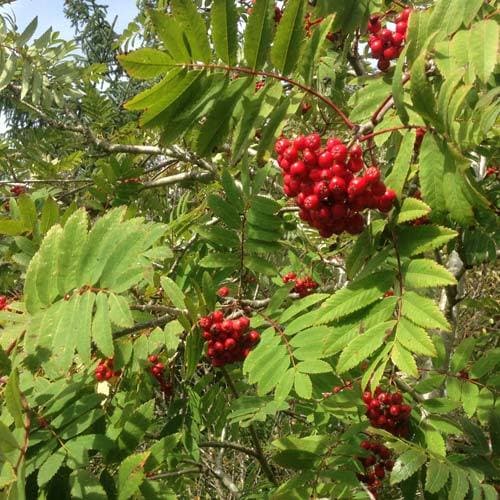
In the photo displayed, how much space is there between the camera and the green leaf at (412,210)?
1.45m

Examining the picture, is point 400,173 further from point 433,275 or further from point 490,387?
point 490,387

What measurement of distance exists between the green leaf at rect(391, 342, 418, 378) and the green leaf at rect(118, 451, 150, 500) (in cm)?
78

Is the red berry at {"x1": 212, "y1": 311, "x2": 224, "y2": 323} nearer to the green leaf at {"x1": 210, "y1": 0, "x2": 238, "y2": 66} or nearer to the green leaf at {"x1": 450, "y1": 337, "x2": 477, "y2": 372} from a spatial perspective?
the green leaf at {"x1": 210, "y1": 0, "x2": 238, "y2": 66}

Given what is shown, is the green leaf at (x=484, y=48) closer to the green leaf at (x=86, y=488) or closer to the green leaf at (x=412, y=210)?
the green leaf at (x=412, y=210)

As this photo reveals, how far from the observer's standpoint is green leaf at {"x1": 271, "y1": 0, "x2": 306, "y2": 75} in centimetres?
151

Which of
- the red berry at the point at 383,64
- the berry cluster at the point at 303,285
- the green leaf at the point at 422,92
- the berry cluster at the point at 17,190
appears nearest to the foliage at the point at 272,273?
the green leaf at the point at 422,92

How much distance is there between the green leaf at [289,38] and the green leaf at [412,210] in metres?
0.56

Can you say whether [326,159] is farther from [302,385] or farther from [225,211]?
[302,385]

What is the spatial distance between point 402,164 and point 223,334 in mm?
1015

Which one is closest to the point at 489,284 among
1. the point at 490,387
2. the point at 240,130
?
the point at 490,387

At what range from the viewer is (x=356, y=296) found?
1.52 m

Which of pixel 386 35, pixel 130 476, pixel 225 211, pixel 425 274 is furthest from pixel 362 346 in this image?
pixel 386 35

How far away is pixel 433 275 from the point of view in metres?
1.48

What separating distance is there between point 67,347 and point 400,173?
3.54 feet
